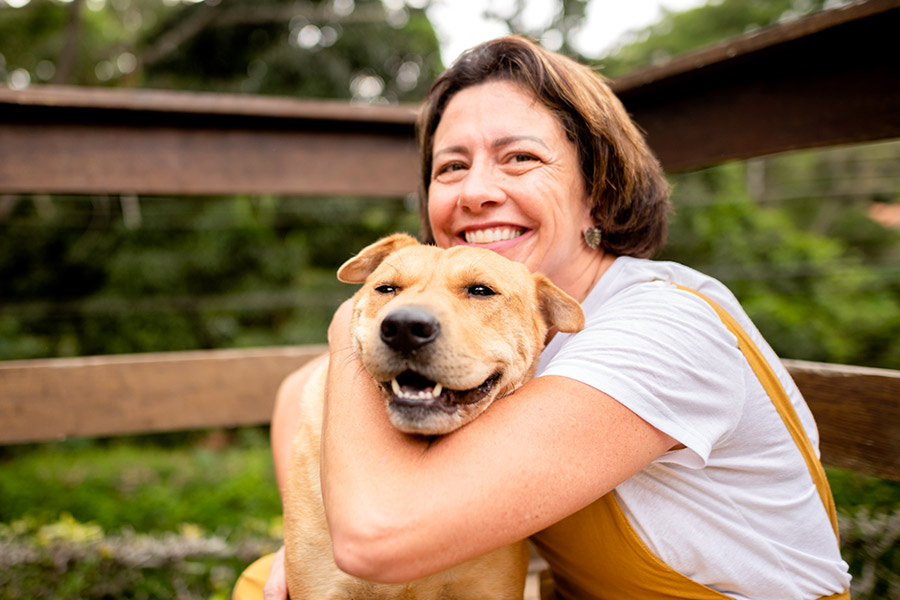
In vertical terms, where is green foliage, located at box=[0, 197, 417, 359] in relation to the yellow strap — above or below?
below

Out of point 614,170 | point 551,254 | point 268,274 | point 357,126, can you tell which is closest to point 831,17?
point 614,170

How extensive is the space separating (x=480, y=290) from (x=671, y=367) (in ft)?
2.00

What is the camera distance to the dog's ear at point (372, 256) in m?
2.09

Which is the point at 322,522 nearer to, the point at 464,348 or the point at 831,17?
the point at 464,348

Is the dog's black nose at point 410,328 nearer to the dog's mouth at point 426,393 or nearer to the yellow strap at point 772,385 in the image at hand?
the dog's mouth at point 426,393

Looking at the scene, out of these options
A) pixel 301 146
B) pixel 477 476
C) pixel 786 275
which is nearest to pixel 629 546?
pixel 477 476

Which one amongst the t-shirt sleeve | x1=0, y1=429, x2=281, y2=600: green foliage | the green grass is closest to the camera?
the t-shirt sleeve

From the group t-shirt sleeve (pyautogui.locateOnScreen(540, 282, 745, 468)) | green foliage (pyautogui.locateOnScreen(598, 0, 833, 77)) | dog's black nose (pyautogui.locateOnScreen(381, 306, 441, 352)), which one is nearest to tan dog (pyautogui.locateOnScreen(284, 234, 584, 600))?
dog's black nose (pyautogui.locateOnScreen(381, 306, 441, 352))

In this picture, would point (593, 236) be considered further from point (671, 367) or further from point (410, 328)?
point (410, 328)

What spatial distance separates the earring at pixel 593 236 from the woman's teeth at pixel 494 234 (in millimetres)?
266

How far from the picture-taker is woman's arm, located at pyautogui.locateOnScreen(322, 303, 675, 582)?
1217 millimetres

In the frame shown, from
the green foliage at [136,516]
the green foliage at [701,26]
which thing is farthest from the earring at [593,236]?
the green foliage at [701,26]

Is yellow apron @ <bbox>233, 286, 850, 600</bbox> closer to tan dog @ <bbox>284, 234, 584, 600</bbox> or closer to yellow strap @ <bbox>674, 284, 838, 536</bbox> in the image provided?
yellow strap @ <bbox>674, 284, 838, 536</bbox>

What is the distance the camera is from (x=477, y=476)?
1247 millimetres
